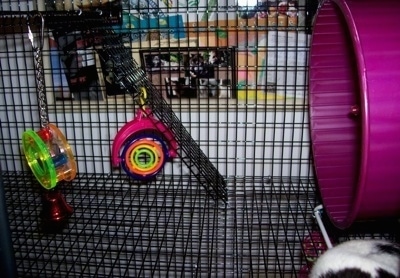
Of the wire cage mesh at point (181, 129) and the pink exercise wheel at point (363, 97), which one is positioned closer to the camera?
the pink exercise wheel at point (363, 97)

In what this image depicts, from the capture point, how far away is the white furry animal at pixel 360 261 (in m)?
0.83

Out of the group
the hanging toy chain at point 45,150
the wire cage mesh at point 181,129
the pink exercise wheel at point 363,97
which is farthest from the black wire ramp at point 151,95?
the pink exercise wheel at point 363,97

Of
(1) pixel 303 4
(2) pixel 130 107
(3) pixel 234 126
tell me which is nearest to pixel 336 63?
(1) pixel 303 4

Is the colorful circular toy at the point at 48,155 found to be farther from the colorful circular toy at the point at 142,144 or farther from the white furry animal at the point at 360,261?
the white furry animal at the point at 360,261

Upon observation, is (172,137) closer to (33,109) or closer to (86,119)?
(86,119)

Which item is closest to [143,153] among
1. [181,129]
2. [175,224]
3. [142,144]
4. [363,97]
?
[142,144]

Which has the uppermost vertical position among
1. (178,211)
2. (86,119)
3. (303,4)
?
(303,4)

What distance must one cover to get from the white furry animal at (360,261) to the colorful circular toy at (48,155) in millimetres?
729

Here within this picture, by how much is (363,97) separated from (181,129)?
2.14 feet

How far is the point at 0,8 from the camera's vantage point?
1316 millimetres

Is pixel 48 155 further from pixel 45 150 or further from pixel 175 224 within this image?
pixel 175 224

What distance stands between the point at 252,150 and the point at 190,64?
0.40 m

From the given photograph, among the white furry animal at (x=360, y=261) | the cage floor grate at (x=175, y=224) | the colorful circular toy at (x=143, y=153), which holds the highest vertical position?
the colorful circular toy at (x=143, y=153)

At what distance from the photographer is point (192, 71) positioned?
132 centimetres
